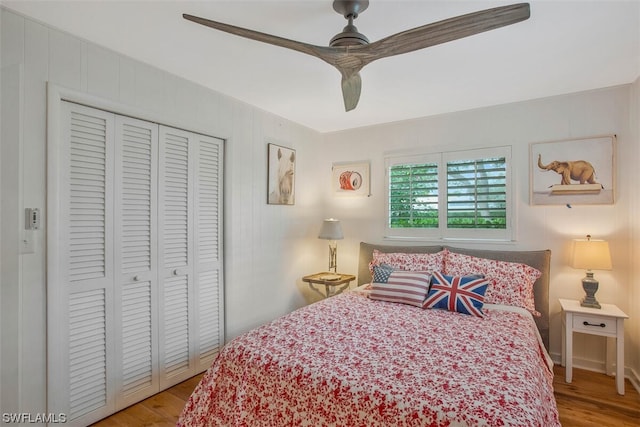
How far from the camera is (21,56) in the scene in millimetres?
1839

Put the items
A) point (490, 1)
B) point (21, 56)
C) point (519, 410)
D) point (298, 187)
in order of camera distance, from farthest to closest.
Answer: point (298, 187) < point (21, 56) < point (490, 1) < point (519, 410)

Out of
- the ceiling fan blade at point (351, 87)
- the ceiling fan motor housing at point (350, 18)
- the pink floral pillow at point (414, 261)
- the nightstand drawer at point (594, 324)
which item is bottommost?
the nightstand drawer at point (594, 324)

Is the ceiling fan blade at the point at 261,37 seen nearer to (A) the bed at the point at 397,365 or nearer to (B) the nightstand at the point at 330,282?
(A) the bed at the point at 397,365

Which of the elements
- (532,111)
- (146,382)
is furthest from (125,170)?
(532,111)

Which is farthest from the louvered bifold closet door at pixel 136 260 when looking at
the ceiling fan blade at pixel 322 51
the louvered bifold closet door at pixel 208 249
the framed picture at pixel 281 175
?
the framed picture at pixel 281 175

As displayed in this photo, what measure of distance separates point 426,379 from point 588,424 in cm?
148

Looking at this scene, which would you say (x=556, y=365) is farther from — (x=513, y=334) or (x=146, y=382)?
(x=146, y=382)

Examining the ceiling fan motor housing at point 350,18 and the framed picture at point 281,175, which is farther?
the framed picture at point 281,175

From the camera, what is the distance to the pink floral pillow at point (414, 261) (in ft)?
10.2

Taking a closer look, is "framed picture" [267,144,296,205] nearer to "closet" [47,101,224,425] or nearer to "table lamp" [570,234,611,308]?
"closet" [47,101,224,425]

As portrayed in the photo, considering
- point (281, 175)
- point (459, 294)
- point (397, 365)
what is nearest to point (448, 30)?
point (397, 365)

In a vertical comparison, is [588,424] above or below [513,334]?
below

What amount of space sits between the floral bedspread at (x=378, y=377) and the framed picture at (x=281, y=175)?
158 cm

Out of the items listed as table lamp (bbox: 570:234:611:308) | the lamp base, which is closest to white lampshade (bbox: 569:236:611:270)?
table lamp (bbox: 570:234:611:308)
